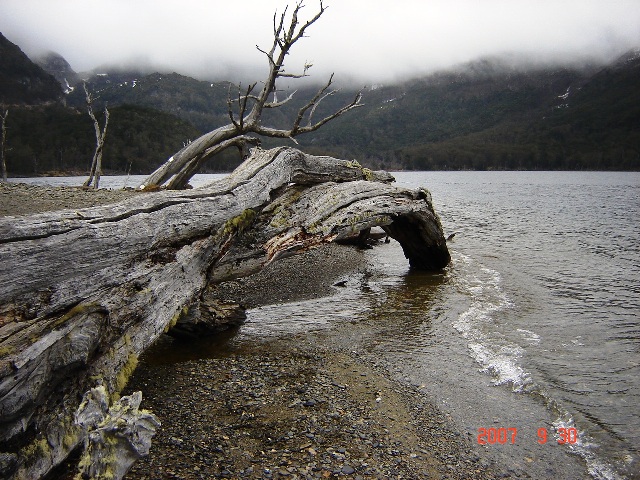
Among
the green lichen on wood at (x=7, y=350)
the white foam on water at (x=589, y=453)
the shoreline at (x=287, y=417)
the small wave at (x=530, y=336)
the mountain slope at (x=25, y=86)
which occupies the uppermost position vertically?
the mountain slope at (x=25, y=86)

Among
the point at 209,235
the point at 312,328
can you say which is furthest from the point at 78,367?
the point at 312,328

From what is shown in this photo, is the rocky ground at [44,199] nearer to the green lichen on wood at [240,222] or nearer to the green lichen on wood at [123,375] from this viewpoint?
the green lichen on wood at [240,222]

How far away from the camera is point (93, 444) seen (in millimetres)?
2869

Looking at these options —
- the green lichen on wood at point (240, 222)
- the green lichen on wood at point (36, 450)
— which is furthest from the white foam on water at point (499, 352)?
the green lichen on wood at point (36, 450)

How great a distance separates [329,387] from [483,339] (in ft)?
11.6

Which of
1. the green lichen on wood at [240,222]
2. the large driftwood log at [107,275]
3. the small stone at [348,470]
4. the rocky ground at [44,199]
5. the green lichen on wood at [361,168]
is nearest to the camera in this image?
the large driftwood log at [107,275]

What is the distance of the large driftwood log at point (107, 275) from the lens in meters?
3.32

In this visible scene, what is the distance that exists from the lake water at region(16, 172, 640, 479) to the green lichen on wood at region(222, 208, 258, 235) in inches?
85.8

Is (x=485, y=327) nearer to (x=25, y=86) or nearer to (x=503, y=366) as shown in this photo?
(x=503, y=366)

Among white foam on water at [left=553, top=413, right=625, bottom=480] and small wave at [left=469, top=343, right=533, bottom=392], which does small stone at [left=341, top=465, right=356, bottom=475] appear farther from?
small wave at [left=469, top=343, right=533, bottom=392]

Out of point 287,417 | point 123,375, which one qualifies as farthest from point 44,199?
point 287,417

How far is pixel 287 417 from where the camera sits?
16.0 ft
